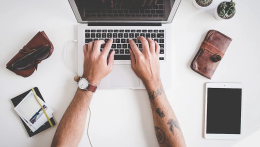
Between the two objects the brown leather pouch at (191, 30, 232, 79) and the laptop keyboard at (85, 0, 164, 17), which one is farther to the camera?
the brown leather pouch at (191, 30, 232, 79)

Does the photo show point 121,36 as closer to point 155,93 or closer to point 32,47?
point 155,93

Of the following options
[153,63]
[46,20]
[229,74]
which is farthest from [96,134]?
[229,74]

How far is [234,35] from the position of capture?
1.04 meters

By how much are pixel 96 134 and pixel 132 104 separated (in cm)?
28

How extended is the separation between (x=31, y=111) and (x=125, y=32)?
71 cm

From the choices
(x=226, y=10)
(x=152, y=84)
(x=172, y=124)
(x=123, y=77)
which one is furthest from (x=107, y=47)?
(x=226, y=10)

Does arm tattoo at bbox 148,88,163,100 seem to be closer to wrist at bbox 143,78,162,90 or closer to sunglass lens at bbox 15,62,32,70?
wrist at bbox 143,78,162,90

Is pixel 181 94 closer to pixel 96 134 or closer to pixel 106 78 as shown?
pixel 106 78

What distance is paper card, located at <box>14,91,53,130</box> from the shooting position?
1.01 m

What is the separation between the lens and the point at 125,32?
0.98 meters

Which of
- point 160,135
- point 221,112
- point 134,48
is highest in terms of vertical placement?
point 134,48

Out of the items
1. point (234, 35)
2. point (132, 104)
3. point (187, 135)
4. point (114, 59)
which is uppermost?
point (234, 35)

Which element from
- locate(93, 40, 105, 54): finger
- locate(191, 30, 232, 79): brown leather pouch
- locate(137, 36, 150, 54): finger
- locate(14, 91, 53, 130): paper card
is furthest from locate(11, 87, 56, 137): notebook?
locate(191, 30, 232, 79): brown leather pouch

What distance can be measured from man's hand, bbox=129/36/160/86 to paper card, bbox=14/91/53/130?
0.58 m
